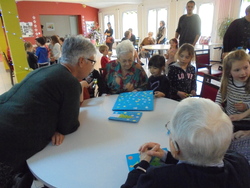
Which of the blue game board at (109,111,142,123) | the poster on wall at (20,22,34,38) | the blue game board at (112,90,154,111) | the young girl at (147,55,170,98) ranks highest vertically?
the poster on wall at (20,22,34,38)

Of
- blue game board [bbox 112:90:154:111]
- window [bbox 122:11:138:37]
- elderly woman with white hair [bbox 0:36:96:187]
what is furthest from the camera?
window [bbox 122:11:138:37]

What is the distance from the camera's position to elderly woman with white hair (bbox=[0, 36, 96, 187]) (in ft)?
3.15

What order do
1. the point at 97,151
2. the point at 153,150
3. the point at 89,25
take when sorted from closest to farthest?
the point at 153,150 → the point at 97,151 → the point at 89,25

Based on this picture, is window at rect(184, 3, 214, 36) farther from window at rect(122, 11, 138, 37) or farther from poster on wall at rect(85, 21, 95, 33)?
poster on wall at rect(85, 21, 95, 33)

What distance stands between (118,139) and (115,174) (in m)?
0.28

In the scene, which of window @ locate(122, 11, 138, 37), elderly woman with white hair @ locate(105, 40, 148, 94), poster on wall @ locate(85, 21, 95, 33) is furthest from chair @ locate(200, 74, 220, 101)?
poster on wall @ locate(85, 21, 95, 33)

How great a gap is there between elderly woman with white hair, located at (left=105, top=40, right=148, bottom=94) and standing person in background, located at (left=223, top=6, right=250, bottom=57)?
180 cm

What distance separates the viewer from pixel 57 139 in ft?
3.64

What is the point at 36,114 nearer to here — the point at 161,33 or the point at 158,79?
the point at 158,79

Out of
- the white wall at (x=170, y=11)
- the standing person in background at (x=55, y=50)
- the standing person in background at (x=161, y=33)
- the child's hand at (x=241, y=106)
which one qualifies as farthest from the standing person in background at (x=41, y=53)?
the white wall at (x=170, y=11)

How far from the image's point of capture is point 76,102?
1181 mm

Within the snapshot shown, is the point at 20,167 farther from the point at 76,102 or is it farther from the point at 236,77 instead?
the point at 236,77

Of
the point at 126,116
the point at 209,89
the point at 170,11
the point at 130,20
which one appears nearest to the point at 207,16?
the point at 170,11

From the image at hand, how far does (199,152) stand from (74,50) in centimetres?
101
